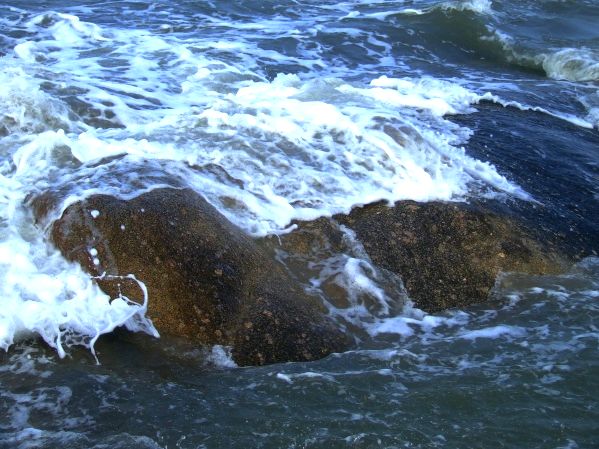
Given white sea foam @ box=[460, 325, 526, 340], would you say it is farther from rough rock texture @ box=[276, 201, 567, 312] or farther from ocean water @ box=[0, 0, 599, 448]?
rough rock texture @ box=[276, 201, 567, 312]

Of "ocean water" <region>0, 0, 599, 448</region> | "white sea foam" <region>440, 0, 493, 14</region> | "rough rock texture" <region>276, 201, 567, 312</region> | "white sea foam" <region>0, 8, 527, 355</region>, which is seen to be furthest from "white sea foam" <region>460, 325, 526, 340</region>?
"white sea foam" <region>440, 0, 493, 14</region>

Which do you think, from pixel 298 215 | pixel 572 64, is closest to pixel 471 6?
pixel 572 64

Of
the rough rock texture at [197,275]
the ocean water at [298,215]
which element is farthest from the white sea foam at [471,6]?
the rough rock texture at [197,275]

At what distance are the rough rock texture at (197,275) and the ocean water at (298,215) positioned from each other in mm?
125

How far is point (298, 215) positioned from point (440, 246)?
3.47 feet

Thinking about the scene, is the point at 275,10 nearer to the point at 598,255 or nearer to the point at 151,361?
the point at 598,255

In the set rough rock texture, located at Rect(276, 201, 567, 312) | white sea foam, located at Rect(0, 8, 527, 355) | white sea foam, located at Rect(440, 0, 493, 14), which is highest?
white sea foam, located at Rect(440, 0, 493, 14)

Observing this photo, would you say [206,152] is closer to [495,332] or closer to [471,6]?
[495,332]

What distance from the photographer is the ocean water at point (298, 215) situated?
3.38 metres

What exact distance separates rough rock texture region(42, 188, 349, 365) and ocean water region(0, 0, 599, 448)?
0.41 ft

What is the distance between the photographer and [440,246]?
489cm

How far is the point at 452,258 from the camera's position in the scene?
4848mm

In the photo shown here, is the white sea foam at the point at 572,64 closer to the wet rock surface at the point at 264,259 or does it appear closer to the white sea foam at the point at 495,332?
the wet rock surface at the point at 264,259

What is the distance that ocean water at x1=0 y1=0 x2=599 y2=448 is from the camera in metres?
3.38
